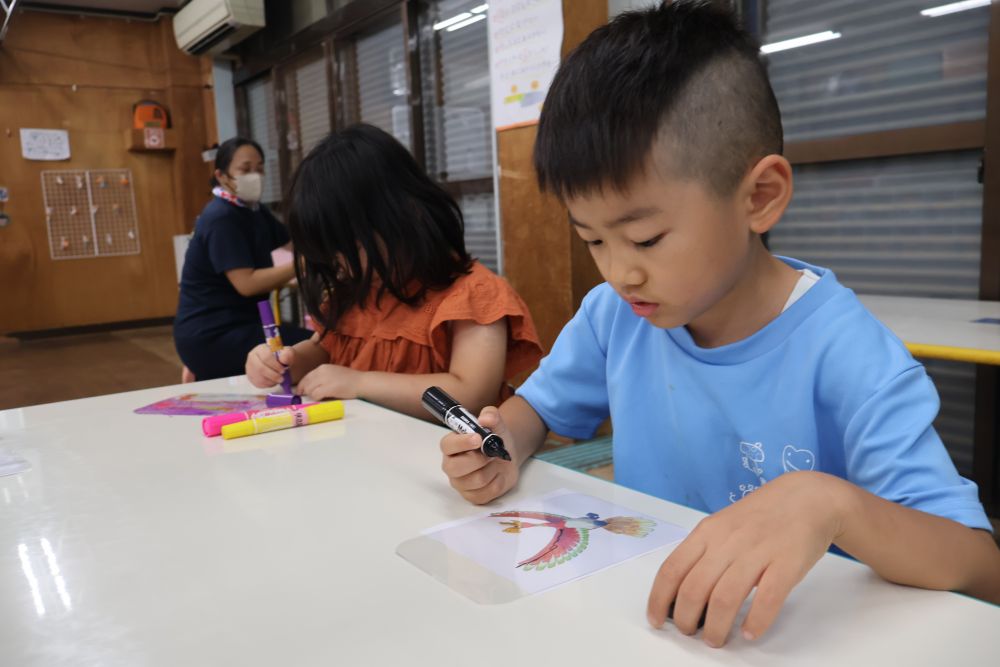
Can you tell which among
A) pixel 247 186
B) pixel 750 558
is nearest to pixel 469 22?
pixel 247 186

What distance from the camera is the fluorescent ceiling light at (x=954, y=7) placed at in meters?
1.99

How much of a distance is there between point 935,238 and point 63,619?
7.51ft

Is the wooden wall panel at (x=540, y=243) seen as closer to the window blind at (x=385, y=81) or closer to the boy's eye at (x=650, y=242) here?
the window blind at (x=385, y=81)

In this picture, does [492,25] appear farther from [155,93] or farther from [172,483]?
[155,93]

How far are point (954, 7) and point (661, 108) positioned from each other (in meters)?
1.85

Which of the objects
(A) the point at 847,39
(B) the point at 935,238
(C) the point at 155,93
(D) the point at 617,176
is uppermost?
(C) the point at 155,93

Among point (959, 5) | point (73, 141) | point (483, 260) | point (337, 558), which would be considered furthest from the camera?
point (73, 141)

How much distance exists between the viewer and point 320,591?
56cm

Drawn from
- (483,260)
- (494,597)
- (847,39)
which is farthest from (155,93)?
(494,597)

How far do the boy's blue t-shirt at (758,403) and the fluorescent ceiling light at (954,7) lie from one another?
1664 millimetres

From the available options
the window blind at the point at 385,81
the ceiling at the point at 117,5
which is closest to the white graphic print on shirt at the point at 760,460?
the window blind at the point at 385,81

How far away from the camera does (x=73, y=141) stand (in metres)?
6.11

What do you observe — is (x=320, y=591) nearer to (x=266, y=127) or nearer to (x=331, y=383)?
(x=331, y=383)

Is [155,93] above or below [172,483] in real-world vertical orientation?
above
